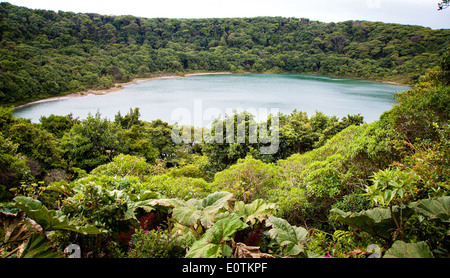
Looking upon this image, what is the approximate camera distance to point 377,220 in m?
1.90

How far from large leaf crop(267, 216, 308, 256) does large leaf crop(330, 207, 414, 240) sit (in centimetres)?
41

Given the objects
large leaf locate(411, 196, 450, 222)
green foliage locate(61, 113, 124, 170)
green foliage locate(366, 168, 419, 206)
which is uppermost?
green foliage locate(366, 168, 419, 206)

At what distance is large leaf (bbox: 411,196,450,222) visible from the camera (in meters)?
1.74

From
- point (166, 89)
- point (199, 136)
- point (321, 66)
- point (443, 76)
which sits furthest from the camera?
point (321, 66)

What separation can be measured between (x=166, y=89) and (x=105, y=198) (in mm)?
55785

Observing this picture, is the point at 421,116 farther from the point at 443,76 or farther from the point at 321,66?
the point at 321,66

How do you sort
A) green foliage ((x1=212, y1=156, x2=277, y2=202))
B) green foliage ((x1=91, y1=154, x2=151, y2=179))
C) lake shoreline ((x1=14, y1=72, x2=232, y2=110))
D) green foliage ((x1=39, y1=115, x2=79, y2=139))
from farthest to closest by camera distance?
lake shoreline ((x1=14, y1=72, x2=232, y2=110))
green foliage ((x1=39, y1=115, x2=79, y2=139))
green foliage ((x1=91, y1=154, x2=151, y2=179))
green foliage ((x1=212, y1=156, x2=277, y2=202))

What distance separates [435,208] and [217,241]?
67.2 inches

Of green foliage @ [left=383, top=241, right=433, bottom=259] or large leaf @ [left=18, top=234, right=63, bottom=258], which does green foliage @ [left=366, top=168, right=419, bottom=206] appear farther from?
large leaf @ [left=18, top=234, right=63, bottom=258]

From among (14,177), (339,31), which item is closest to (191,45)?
(339,31)

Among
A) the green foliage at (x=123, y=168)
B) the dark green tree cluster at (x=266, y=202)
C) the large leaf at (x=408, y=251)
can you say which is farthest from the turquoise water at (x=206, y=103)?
the large leaf at (x=408, y=251)

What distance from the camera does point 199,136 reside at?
21656mm

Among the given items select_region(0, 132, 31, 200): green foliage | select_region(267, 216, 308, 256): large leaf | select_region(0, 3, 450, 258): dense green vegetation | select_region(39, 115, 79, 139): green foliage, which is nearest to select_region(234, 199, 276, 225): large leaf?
select_region(0, 3, 450, 258): dense green vegetation

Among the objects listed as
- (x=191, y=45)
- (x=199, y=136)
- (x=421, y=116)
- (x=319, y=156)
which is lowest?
(x=199, y=136)
